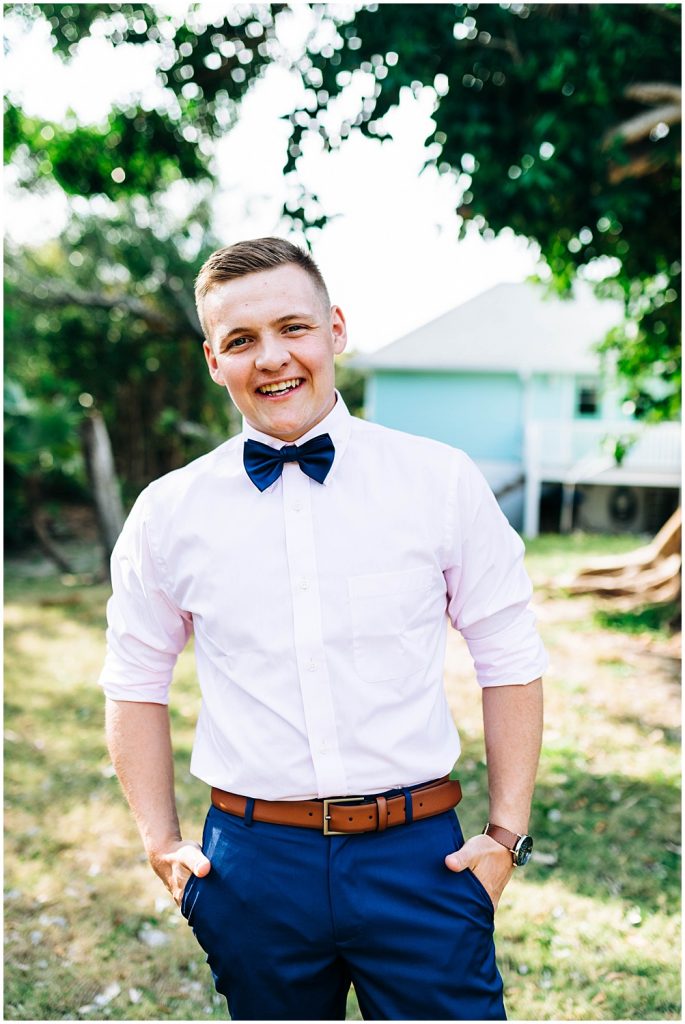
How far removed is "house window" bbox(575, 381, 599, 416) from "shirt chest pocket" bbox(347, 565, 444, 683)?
2032 cm

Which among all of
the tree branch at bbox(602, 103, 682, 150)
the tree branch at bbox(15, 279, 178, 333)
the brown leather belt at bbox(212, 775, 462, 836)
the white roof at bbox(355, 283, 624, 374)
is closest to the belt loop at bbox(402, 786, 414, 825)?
the brown leather belt at bbox(212, 775, 462, 836)

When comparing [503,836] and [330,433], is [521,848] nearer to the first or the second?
[503,836]

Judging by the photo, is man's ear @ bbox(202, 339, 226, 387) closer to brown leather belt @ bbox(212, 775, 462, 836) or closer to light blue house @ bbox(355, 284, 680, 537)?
brown leather belt @ bbox(212, 775, 462, 836)

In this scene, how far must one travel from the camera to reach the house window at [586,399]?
70.5 feet

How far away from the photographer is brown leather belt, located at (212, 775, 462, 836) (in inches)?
75.4

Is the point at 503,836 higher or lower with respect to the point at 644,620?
higher

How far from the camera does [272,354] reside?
1.98m

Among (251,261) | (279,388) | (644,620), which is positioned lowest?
(644,620)

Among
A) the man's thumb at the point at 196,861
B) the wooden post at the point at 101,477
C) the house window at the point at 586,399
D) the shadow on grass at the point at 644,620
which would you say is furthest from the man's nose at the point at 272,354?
the house window at the point at 586,399

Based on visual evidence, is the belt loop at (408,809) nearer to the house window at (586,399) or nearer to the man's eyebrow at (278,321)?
the man's eyebrow at (278,321)

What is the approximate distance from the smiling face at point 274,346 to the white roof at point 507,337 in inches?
737

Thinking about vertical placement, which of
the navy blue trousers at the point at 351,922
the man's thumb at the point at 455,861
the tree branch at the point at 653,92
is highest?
the tree branch at the point at 653,92

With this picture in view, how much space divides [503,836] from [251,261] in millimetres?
1392

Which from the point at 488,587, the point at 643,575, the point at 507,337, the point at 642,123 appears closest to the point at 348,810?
the point at 488,587
